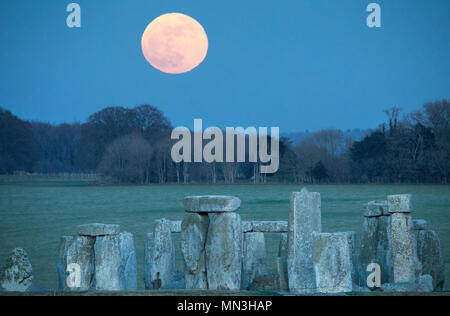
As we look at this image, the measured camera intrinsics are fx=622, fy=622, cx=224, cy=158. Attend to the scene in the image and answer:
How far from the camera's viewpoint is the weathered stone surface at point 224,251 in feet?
28.8

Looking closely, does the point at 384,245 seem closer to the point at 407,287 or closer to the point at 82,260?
the point at 407,287

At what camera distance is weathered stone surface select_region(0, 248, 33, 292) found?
9.11 metres

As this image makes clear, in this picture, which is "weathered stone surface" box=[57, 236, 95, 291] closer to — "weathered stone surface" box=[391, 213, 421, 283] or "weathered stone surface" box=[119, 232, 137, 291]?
"weathered stone surface" box=[119, 232, 137, 291]

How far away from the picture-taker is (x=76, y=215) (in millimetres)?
32656

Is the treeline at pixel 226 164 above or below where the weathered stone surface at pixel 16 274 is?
above

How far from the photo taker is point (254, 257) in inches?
437

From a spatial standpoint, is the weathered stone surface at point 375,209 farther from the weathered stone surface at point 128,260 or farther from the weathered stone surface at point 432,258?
the weathered stone surface at point 128,260

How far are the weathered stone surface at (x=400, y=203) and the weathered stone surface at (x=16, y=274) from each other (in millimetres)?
5535

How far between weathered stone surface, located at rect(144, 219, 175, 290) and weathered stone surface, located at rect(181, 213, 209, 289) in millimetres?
1502

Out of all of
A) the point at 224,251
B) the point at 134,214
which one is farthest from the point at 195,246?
the point at 134,214

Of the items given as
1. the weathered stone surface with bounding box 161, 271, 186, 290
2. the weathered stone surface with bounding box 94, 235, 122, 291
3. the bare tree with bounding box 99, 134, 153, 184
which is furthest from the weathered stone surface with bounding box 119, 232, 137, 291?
the bare tree with bounding box 99, 134, 153, 184

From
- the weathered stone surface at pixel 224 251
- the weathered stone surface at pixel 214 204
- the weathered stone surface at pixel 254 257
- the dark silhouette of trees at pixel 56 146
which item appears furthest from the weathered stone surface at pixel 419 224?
the dark silhouette of trees at pixel 56 146
